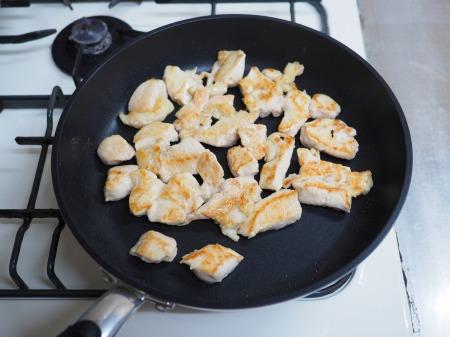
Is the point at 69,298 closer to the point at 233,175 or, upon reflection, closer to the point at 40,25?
the point at 233,175

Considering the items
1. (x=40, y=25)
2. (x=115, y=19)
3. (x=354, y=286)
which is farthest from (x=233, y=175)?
(x=40, y=25)

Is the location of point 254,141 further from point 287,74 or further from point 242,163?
point 287,74

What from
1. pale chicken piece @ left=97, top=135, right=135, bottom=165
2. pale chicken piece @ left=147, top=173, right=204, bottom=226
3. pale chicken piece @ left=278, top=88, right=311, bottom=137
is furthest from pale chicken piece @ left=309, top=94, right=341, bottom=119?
pale chicken piece @ left=97, top=135, right=135, bottom=165

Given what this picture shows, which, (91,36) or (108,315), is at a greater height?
(91,36)

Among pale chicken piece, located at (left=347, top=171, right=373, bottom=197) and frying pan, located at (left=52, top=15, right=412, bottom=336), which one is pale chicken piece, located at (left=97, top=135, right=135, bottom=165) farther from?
pale chicken piece, located at (left=347, top=171, right=373, bottom=197)

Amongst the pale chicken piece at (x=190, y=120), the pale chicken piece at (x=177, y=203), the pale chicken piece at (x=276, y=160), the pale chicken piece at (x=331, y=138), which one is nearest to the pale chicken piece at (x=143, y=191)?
the pale chicken piece at (x=177, y=203)

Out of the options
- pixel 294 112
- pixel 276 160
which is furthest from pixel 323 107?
pixel 276 160

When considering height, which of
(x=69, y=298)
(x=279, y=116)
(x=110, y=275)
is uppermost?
(x=279, y=116)
